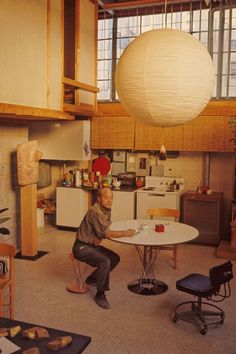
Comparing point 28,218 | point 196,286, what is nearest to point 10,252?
point 196,286

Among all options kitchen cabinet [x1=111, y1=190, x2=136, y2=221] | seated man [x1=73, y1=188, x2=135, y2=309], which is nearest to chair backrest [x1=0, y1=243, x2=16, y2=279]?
seated man [x1=73, y1=188, x2=135, y2=309]

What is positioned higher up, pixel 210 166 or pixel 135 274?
pixel 210 166

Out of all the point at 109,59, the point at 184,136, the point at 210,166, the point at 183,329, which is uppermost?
the point at 109,59

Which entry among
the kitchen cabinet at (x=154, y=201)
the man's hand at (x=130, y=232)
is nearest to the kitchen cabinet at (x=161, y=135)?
the kitchen cabinet at (x=154, y=201)

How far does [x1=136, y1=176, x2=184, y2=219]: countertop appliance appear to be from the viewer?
273 inches

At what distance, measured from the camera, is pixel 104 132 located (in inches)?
298

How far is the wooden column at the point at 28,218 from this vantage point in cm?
598

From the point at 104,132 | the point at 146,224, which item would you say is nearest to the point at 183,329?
the point at 146,224

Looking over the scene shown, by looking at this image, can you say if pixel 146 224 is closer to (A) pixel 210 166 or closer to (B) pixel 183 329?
(B) pixel 183 329

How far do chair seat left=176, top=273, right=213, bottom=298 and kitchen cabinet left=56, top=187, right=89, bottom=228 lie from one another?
12.0 ft

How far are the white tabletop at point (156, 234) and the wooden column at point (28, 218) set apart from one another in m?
1.52

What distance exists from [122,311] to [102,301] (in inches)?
10.2

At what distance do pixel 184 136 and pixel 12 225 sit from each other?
127 inches

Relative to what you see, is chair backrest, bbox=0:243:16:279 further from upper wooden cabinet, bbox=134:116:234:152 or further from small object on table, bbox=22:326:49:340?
upper wooden cabinet, bbox=134:116:234:152
